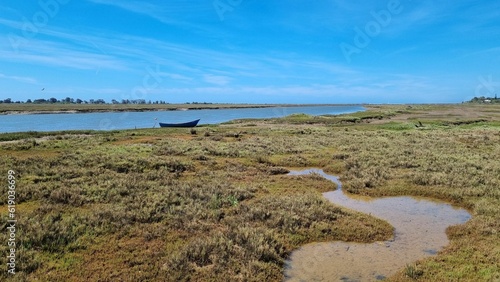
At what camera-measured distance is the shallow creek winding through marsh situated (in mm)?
8742

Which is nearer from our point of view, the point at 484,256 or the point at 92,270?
the point at 92,270

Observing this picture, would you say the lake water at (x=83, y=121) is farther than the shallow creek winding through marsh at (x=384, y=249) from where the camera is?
Yes

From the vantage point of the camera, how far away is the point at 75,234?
34.0 ft

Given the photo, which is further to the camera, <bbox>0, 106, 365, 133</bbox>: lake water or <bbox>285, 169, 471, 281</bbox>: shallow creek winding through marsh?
<bbox>0, 106, 365, 133</bbox>: lake water

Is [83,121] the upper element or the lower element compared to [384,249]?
upper

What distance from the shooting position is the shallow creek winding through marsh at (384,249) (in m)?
8.74

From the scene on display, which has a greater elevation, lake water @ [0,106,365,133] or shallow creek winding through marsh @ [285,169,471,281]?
lake water @ [0,106,365,133]

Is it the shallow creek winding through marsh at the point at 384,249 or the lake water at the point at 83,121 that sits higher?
the lake water at the point at 83,121

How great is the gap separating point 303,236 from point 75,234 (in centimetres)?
762

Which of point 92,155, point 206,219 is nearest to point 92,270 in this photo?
point 206,219

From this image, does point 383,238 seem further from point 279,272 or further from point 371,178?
point 371,178

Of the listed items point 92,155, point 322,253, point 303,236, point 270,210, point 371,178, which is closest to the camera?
point 322,253

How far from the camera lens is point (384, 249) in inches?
403

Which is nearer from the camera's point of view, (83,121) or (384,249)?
(384,249)
